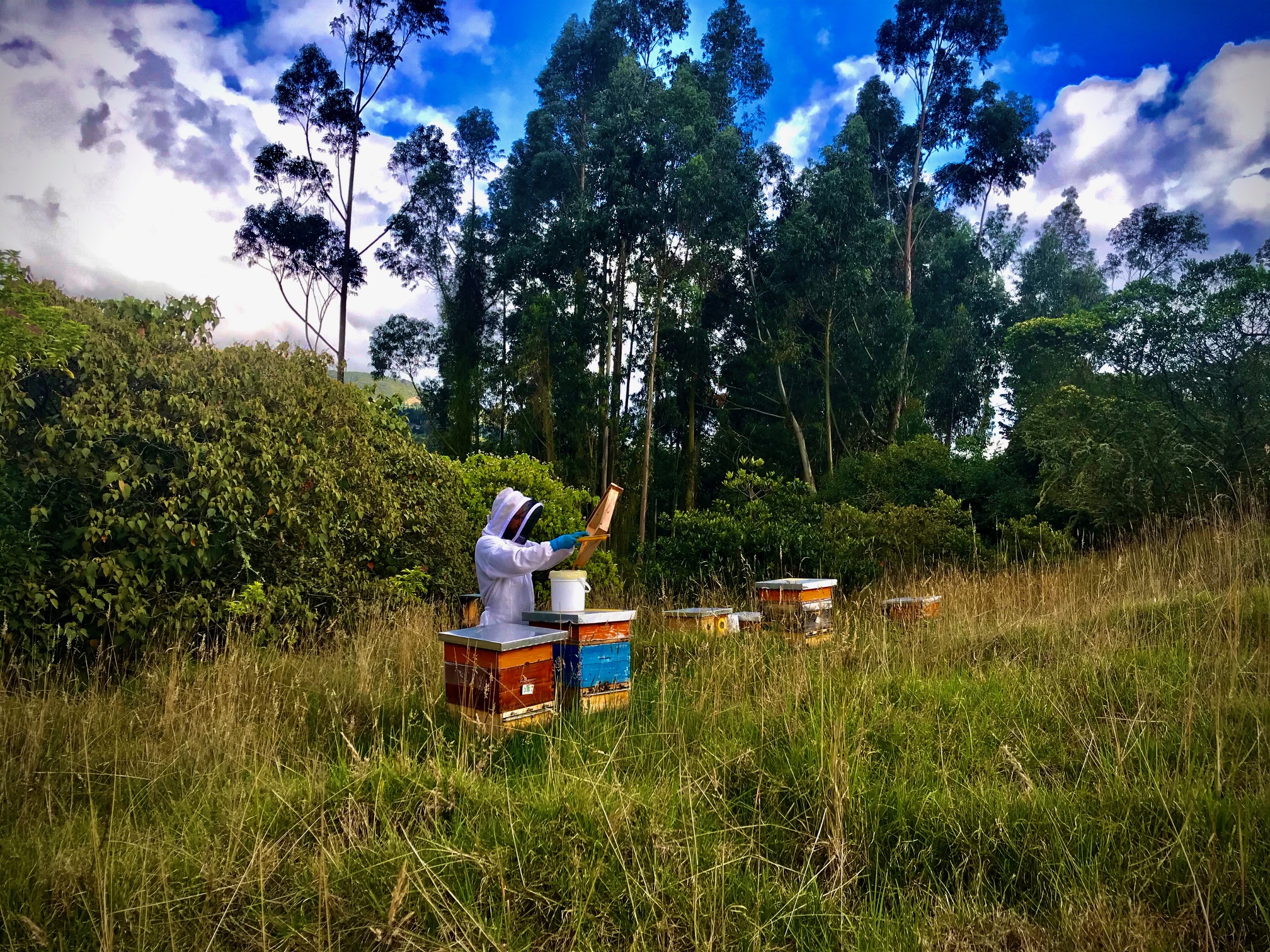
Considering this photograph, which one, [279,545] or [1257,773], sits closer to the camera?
[1257,773]

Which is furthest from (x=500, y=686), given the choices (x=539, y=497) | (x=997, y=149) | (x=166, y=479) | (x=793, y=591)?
(x=997, y=149)

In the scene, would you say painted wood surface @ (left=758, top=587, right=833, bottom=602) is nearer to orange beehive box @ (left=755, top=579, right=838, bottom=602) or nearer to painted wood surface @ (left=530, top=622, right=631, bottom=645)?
orange beehive box @ (left=755, top=579, right=838, bottom=602)

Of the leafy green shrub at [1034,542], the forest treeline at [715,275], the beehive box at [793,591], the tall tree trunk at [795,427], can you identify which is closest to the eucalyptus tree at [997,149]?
the forest treeline at [715,275]

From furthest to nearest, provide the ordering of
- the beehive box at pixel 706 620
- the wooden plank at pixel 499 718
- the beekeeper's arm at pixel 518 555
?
the beehive box at pixel 706 620, the beekeeper's arm at pixel 518 555, the wooden plank at pixel 499 718

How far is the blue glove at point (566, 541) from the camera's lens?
4.48m

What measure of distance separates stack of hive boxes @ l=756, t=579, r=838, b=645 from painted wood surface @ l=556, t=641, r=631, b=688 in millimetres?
1679

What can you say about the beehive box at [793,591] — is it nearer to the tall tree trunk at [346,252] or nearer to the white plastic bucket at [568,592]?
the white plastic bucket at [568,592]

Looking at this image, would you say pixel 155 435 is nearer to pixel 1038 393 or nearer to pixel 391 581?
pixel 391 581

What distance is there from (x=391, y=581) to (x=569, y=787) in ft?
16.3

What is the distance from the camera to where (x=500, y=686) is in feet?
11.8

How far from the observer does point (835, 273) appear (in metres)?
20.3

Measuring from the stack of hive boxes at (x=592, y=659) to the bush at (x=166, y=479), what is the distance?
2792mm

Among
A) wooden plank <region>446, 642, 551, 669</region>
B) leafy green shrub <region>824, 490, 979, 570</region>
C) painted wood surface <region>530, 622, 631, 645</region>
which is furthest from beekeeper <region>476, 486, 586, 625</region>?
leafy green shrub <region>824, 490, 979, 570</region>

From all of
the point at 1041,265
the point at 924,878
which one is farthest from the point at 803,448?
the point at 924,878
